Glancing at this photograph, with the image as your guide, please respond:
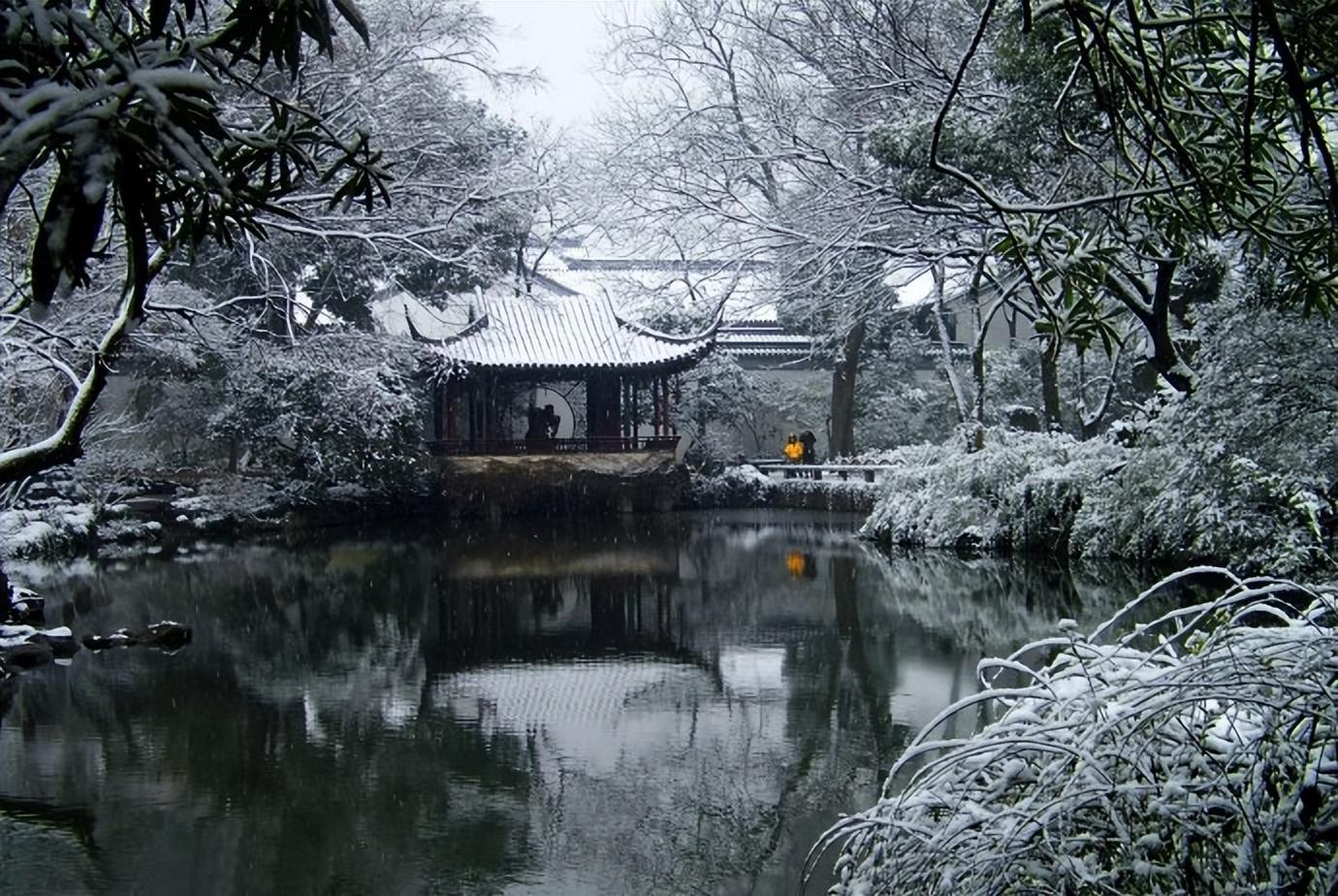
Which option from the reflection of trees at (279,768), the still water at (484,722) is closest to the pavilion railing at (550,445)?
the still water at (484,722)

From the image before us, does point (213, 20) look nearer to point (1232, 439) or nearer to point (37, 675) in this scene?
point (37, 675)

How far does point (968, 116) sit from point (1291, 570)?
5.12m

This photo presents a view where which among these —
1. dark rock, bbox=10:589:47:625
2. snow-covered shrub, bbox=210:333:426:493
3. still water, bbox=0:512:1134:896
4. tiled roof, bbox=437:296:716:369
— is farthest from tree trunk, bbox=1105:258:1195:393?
tiled roof, bbox=437:296:716:369

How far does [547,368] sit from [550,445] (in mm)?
1422

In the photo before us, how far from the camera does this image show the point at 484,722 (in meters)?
6.73

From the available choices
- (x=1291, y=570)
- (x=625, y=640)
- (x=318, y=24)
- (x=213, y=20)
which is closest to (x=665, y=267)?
(x=213, y=20)

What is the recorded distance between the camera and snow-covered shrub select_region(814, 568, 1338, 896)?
2.37 m

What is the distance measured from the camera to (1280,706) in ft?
7.79

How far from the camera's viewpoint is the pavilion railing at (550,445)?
22938mm

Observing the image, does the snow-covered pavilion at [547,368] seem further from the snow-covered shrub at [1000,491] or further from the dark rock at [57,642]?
the dark rock at [57,642]

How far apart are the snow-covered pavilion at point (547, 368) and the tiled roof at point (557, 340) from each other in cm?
2

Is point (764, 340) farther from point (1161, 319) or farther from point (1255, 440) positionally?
point (1255, 440)

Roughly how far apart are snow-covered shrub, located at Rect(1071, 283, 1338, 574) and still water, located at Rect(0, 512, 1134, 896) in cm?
104

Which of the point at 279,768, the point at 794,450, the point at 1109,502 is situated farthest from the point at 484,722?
the point at 794,450
